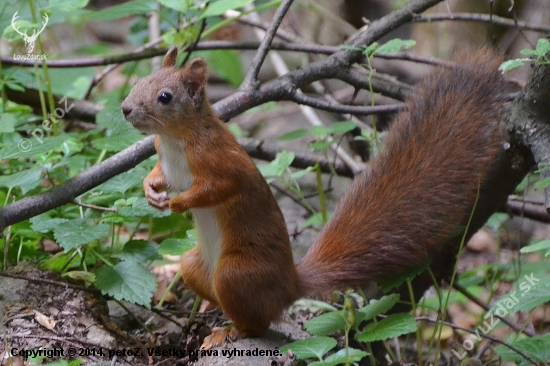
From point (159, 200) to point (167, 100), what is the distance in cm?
31

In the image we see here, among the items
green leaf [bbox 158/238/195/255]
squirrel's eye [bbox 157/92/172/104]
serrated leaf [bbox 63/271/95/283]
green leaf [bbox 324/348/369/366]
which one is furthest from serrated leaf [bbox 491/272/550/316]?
serrated leaf [bbox 63/271/95/283]

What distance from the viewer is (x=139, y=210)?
2.29 meters

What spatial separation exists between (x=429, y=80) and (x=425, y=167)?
0.31 metres

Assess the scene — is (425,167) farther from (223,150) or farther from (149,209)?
(149,209)

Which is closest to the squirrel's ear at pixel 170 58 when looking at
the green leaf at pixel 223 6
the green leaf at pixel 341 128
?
the green leaf at pixel 223 6

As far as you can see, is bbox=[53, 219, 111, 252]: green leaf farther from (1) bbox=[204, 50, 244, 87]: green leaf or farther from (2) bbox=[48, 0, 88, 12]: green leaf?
(1) bbox=[204, 50, 244, 87]: green leaf

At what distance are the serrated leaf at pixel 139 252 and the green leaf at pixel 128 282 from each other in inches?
0.9

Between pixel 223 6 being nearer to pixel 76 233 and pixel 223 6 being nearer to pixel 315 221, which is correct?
pixel 315 221

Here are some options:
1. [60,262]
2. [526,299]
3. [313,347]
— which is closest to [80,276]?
[60,262]

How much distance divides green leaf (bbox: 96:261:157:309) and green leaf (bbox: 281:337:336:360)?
1.69ft

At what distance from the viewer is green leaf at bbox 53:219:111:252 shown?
6.89 feet

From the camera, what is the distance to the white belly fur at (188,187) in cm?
218

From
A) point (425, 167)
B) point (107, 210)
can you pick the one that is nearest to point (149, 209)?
point (107, 210)

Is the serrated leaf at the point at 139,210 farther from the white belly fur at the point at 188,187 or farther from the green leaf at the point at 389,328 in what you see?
the green leaf at the point at 389,328
